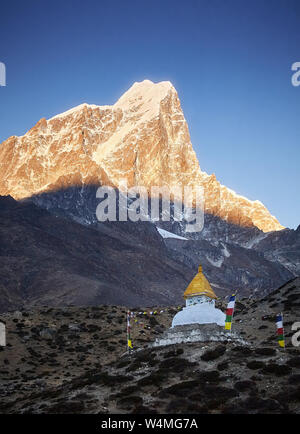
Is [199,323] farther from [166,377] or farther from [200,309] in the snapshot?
[166,377]

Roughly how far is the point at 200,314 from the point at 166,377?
8.20m

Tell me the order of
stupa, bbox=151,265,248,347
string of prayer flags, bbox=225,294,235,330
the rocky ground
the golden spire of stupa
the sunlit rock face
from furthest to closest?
the golden spire of stupa
the sunlit rock face
stupa, bbox=151,265,248,347
string of prayer flags, bbox=225,294,235,330
the rocky ground

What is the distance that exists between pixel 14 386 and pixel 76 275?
A: 140782 millimetres

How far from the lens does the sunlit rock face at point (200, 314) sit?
129 feet

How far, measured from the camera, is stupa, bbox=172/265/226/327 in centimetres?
3931

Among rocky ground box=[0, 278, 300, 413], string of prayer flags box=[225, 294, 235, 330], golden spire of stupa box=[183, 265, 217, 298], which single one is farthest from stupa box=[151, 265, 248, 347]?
string of prayer flags box=[225, 294, 235, 330]

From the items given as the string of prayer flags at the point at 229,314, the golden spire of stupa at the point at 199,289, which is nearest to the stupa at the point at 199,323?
the golden spire of stupa at the point at 199,289

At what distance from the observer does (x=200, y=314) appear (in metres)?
39.4

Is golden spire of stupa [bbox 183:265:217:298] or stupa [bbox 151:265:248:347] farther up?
golden spire of stupa [bbox 183:265:217:298]

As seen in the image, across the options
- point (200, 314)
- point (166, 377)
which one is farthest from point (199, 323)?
point (166, 377)

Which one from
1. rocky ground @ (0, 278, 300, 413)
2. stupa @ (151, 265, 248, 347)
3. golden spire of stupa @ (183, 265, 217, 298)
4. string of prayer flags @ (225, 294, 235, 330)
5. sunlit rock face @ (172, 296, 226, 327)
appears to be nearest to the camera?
rocky ground @ (0, 278, 300, 413)

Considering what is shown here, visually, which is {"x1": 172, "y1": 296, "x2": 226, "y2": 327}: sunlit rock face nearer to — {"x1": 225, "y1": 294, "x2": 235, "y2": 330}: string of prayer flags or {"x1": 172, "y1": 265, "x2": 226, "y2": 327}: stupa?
{"x1": 172, "y1": 265, "x2": 226, "y2": 327}: stupa

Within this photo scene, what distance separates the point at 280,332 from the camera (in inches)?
1351
